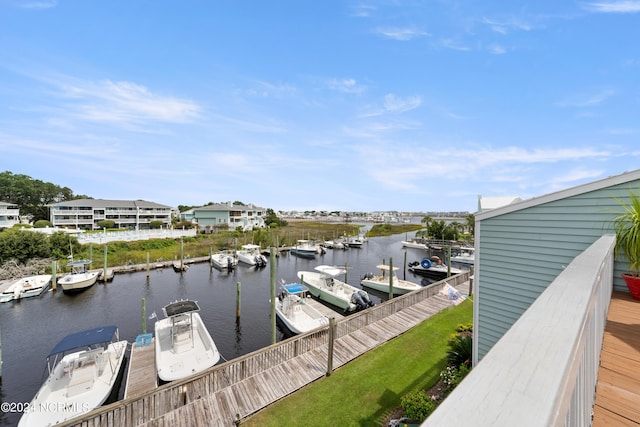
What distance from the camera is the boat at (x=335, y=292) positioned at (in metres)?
18.8

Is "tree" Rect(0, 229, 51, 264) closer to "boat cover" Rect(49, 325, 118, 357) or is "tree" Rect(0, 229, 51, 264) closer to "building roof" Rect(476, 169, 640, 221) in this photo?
"boat cover" Rect(49, 325, 118, 357)

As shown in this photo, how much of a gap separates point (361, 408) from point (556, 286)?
25.3 feet

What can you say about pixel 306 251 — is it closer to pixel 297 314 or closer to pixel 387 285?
pixel 387 285

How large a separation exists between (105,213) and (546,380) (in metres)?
64.9

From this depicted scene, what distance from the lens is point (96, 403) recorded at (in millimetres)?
9289

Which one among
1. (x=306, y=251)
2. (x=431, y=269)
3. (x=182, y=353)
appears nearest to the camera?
(x=182, y=353)

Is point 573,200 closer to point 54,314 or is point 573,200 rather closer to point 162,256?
point 54,314

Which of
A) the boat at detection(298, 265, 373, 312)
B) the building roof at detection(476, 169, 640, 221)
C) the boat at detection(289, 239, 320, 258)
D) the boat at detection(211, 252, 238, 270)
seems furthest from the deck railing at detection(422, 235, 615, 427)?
the boat at detection(289, 239, 320, 258)

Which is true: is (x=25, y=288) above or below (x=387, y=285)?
below

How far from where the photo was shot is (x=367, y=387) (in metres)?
8.56

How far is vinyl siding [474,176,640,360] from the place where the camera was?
5844mm

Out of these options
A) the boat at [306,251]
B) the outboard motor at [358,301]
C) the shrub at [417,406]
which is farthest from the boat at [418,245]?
the shrub at [417,406]

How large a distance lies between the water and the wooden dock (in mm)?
1415

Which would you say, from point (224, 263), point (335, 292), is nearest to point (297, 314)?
point (335, 292)
